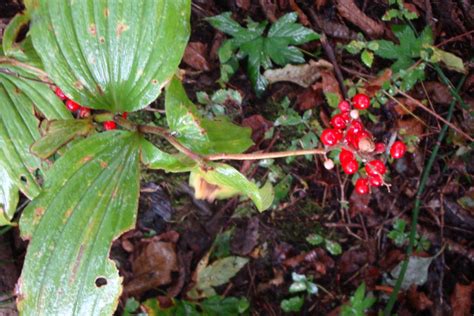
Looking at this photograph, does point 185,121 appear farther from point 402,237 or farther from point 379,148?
point 402,237

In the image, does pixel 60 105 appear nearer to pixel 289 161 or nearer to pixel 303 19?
pixel 289 161

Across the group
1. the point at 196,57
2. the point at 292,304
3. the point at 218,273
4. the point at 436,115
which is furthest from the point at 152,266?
the point at 436,115

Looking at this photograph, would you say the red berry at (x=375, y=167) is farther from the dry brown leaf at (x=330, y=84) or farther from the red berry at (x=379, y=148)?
the dry brown leaf at (x=330, y=84)

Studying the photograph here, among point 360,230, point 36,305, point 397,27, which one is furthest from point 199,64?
point 36,305

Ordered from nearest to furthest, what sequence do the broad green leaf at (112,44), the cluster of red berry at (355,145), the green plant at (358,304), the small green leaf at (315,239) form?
1. the cluster of red berry at (355,145)
2. the broad green leaf at (112,44)
3. the green plant at (358,304)
4. the small green leaf at (315,239)

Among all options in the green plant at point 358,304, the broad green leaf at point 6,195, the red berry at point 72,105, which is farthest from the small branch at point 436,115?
the broad green leaf at point 6,195

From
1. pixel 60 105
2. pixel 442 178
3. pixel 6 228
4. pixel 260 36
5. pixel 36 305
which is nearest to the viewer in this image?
pixel 36 305
